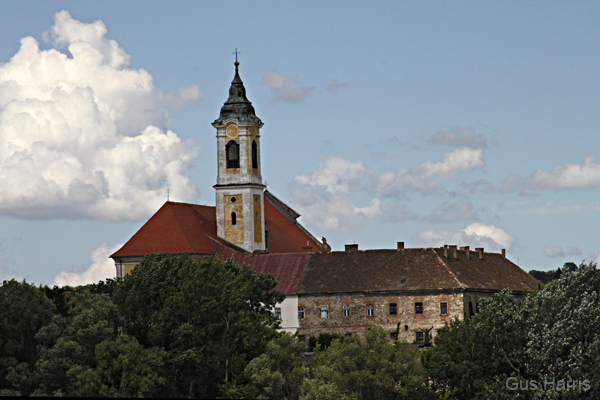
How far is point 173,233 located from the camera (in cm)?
8350

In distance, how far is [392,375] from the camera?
170 feet

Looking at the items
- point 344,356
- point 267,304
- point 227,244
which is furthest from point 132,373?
point 227,244

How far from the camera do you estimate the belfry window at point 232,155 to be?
86.9 metres

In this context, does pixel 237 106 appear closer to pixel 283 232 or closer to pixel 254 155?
pixel 254 155

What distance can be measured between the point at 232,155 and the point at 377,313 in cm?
2078

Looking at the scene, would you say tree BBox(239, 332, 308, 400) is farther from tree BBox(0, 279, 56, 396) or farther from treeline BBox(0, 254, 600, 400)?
tree BBox(0, 279, 56, 396)

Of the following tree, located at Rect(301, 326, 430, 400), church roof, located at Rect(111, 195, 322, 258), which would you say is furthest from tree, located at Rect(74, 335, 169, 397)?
church roof, located at Rect(111, 195, 322, 258)

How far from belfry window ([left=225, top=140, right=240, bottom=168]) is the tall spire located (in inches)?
90.4

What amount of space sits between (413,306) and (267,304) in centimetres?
1453

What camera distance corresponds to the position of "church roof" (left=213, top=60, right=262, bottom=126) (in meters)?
86.9

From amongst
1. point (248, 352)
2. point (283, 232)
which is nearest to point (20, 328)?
point (248, 352)

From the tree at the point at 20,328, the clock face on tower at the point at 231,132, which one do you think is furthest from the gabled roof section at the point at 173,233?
the tree at the point at 20,328

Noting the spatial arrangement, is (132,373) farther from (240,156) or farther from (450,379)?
(240,156)

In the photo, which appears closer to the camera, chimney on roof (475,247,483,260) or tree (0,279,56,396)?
tree (0,279,56,396)
